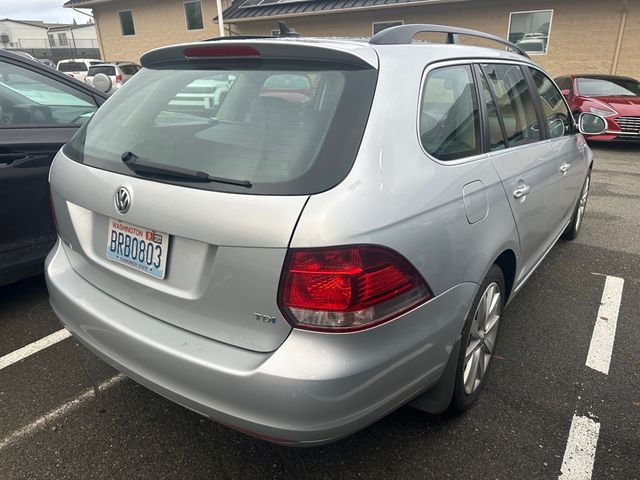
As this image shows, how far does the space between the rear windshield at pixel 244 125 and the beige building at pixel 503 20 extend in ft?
49.3

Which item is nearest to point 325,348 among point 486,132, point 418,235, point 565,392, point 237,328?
point 237,328

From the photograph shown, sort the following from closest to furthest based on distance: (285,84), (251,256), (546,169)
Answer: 1. (251,256)
2. (285,84)
3. (546,169)

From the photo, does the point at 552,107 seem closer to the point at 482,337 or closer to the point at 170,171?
the point at 482,337

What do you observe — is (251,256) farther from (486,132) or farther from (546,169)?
(546,169)

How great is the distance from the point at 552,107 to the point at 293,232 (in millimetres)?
2651

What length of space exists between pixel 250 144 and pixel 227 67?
1.46 feet

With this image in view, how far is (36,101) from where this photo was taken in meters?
3.56

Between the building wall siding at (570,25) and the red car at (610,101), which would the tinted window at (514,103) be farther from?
the building wall siding at (570,25)

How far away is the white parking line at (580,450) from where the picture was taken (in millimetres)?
2006

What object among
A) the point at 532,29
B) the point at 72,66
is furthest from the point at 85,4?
the point at 532,29

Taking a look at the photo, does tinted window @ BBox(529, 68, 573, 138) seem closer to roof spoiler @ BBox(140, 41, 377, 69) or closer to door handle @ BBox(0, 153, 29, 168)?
roof spoiler @ BBox(140, 41, 377, 69)

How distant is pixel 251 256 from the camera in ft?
4.97

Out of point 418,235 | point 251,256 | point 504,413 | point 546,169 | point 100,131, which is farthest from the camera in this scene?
point 546,169

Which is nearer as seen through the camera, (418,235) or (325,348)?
(325,348)
